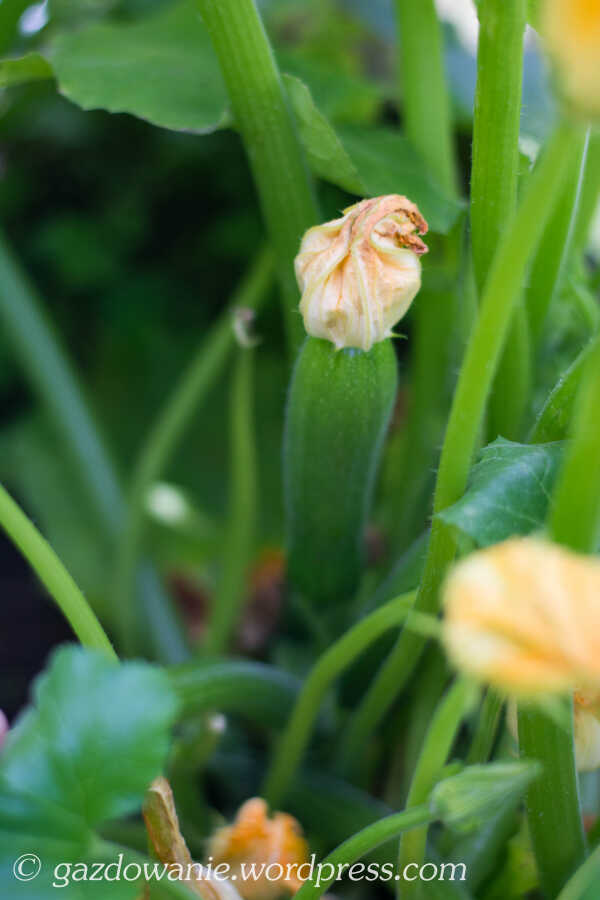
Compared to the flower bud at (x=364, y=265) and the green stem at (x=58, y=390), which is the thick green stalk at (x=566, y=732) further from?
the green stem at (x=58, y=390)

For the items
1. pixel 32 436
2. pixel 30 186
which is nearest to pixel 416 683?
pixel 32 436

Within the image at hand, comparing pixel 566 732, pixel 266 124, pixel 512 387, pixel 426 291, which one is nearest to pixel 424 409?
pixel 426 291

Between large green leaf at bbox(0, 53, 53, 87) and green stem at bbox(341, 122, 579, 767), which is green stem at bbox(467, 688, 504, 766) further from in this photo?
large green leaf at bbox(0, 53, 53, 87)

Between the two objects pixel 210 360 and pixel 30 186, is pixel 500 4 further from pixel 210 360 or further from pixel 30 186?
pixel 30 186

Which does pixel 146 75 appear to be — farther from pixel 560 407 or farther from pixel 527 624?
pixel 527 624

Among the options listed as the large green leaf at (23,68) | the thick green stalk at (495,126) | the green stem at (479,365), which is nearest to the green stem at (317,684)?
the green stem at (479,365)

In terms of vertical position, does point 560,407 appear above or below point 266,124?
below
